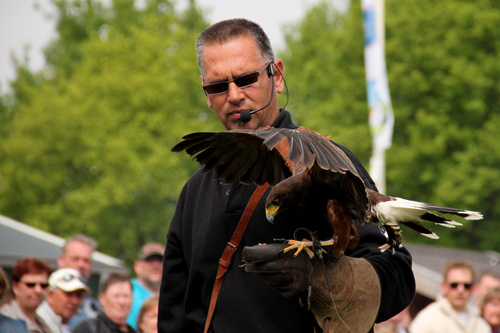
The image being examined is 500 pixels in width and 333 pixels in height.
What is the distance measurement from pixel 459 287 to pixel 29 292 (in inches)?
159

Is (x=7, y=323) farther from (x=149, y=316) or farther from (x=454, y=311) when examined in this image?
(x=454, y=311)

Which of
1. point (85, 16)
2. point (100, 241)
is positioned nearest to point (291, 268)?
point (100, 241)

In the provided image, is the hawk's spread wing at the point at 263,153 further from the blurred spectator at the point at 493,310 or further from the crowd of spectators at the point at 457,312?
the blurred spectator at the point at 493,310

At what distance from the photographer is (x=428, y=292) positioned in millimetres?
11953

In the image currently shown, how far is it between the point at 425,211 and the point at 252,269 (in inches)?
29.5

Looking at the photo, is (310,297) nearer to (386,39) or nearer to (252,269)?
(252,269)

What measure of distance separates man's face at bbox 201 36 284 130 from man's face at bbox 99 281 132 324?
323 cm

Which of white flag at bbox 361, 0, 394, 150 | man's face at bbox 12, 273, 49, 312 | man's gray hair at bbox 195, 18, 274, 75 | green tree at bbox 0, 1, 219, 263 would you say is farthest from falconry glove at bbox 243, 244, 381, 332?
green tree at bbox 0, 1, 219, 263

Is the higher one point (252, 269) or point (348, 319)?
point (252, 269)

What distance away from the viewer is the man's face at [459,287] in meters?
7.23

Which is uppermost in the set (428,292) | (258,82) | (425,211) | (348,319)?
(258,82)

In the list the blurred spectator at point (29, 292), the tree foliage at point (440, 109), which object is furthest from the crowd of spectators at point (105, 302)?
the tree foliage at point (440, 109)

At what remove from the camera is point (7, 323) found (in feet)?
17.1

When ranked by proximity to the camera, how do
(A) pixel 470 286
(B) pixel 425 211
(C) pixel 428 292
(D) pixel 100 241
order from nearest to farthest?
(B) pixel 425 211 → (A) pixel 470 286 → (C) pixel 428 292 → (D) pixel 100 241
